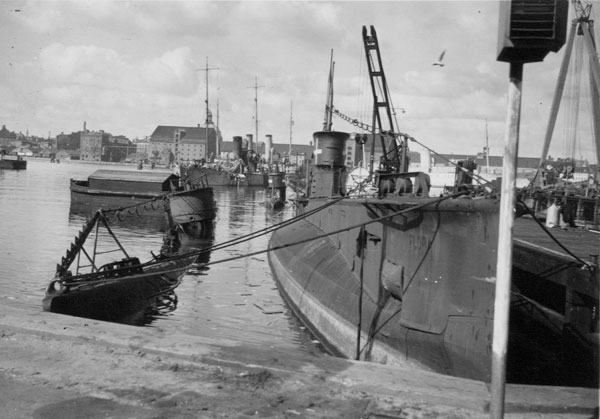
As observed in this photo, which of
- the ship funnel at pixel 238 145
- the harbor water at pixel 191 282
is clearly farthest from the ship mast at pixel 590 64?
the ship funnel at pixel 238 145

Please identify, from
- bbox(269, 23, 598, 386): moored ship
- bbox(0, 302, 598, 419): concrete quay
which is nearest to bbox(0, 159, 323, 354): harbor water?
bbox(269, 23, 598, 386): moored ship

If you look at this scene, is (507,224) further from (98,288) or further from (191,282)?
(191,282)

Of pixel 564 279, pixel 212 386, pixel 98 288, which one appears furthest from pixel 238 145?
pixel 212 386

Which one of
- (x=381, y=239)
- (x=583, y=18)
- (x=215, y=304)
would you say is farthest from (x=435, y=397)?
(x=583, y=18)

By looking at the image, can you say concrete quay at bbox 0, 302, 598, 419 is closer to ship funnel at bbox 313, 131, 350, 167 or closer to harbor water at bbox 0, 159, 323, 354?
harbor water at bbox 0, 159, 323, 354

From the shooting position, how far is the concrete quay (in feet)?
14.1

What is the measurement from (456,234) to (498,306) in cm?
474

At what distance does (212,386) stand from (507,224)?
3.05m

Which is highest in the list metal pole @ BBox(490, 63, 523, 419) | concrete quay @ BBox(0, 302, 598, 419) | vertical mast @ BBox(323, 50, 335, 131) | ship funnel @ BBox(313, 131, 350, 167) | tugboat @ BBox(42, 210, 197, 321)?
vertical mast @ BBox(323, 50, 335, 131)

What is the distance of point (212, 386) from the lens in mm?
4742

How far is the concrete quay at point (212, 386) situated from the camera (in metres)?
4.31

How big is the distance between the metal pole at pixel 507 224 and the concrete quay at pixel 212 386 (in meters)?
1.18

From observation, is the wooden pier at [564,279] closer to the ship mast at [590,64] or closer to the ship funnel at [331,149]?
the ship funnel at [331,149]

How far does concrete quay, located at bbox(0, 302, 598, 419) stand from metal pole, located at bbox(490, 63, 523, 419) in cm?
118
